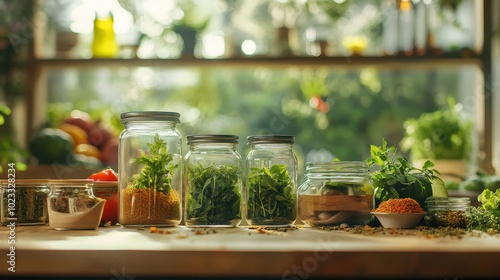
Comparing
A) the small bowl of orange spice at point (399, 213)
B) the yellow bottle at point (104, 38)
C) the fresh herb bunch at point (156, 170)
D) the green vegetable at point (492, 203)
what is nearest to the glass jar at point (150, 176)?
the fresh herb bunch at point (156, 170)

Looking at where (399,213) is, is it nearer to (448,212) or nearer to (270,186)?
(448,212)

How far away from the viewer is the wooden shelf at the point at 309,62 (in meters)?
3.61

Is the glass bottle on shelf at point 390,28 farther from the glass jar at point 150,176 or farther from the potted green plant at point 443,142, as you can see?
the glass jar at point 150,176

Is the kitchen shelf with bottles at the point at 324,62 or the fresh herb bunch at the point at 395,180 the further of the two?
the kitchen shelf with bottles at the point at 324,62

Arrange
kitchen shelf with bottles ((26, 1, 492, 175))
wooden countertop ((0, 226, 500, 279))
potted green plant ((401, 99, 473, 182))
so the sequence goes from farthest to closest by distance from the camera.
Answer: kitchen shelf with bottles ((26, 1, 492, 175))
potted green plant ((401, 99, 473, 182))
wooden countertop ((0, 226, 500, 279))

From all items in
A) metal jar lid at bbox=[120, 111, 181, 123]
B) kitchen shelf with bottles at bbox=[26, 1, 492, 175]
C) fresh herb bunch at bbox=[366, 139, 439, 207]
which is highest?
kitchen shelf with bottles at bbox=[26, 1, 492, 175]

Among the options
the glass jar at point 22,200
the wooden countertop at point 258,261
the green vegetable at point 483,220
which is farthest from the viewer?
the glass jar at point 22,200

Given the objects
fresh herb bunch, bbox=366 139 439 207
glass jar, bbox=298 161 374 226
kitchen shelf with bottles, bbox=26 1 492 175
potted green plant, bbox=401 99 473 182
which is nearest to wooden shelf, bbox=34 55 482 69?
kitchen shelf with bottles, bbox=26 1 492 175

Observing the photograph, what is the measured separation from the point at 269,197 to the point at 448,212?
0.36 metres

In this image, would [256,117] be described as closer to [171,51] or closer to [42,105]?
[171,51]

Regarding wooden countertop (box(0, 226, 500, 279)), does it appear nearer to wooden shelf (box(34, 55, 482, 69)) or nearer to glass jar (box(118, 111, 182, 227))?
glass jar (box(118, 111, 182, 227))

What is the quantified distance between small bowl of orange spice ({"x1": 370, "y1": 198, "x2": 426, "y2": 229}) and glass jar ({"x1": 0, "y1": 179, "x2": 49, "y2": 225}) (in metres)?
0.69

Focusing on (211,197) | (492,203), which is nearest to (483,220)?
(492,203)

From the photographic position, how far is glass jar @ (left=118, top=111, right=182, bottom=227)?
1.57m
